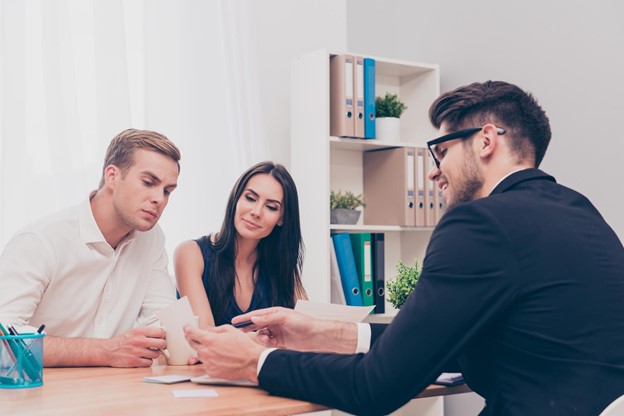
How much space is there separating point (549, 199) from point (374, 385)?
1.70 ft

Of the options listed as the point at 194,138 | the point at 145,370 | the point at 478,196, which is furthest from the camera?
the point at 194,138

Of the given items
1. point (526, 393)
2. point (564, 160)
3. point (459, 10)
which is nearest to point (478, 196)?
point (526, 393)

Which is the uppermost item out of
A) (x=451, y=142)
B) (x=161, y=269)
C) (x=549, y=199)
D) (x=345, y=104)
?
(x=345, y=104)

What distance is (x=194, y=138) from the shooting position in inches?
138

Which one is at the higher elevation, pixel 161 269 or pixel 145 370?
pixel 161 269

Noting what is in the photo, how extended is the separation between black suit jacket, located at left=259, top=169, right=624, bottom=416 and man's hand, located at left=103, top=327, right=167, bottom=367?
0.60 m

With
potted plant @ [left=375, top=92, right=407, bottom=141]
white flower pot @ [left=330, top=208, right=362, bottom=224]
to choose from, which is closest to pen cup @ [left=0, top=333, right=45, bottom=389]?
white flower pot @ [left=330, top=208, right=362, bottom=224]

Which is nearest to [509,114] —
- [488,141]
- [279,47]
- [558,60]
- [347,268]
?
[488,141]

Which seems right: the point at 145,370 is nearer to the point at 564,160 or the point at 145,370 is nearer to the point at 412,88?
the point at 564,160

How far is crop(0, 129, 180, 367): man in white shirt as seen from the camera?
191cm

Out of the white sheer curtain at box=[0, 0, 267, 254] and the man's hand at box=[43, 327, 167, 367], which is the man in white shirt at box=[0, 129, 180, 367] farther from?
the white sheer curtain at box=[0, 0, 267, 254]

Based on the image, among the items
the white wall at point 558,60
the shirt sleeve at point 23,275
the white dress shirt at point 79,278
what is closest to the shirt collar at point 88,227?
the white dress shirt at point 79,278

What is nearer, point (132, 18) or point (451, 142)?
point (451, 142)

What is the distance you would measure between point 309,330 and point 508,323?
543 millimetres
